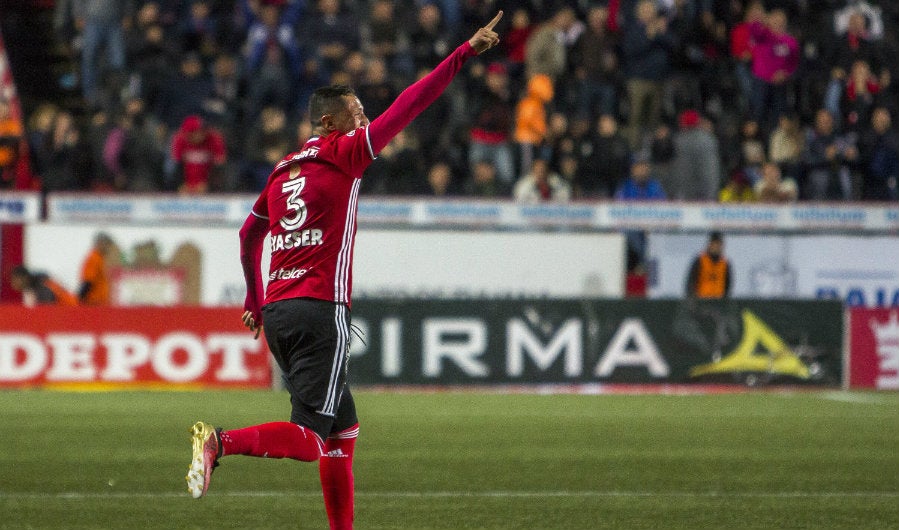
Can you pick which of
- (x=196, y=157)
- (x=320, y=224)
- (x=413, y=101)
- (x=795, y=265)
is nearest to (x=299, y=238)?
(x=320, y=224)

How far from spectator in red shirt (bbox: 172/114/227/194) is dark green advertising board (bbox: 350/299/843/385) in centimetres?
303

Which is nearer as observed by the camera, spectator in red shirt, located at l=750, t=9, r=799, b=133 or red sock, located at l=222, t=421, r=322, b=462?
red sock, located at l=222, t=421, r=322, b=462

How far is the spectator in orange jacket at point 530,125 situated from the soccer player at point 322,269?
12.8 m

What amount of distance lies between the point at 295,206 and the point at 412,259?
11.6 meters

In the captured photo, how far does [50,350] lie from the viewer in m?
16.3

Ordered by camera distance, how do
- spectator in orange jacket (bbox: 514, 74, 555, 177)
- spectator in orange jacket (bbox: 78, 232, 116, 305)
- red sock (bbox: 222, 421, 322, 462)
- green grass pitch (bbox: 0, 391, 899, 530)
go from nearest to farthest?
red sock (bbox: 222, 421, 322, 462), green grass pitch (bbox: 0, 391, 899, 530), spectator in orange jacket (bbox: 78, 232, 116, 305), spectator in orange jacket (bbox: 514, 74, 555, 177)

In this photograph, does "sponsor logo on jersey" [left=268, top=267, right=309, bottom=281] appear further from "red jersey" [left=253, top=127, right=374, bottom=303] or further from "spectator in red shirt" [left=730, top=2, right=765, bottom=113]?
"spectator in red shirt" [left=730, top=2, right=765, bottom=113]

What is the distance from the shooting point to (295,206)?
6285 millimetres

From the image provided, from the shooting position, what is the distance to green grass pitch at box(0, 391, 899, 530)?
8.04 m

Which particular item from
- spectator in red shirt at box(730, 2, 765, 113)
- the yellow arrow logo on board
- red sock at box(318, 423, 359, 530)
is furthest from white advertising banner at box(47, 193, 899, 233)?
red sock at box(318, 423, 359, 530)

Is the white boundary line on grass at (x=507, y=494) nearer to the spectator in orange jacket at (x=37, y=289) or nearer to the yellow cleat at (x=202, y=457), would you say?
the yellow cleat at (x=202, y=457)

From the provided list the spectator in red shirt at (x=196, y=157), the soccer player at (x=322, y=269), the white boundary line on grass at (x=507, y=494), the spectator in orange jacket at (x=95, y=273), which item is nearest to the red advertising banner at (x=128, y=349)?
the spectator in orange jacket at (x=95, y=273)

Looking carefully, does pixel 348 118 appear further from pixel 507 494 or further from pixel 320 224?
pixel 507 494

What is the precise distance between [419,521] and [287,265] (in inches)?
83.5
